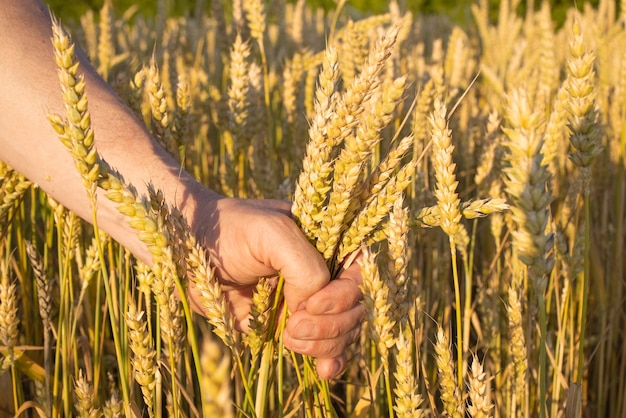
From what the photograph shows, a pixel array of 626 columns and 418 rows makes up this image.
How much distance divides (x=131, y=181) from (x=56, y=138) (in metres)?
0.12

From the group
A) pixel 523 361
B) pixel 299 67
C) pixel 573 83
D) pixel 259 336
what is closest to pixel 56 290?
pixel 259 336

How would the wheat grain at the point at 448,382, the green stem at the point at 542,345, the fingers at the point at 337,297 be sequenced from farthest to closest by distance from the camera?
the fingers at the point at 337,297, the wheat grain at the point at 448,382, the green stem at the point at 542,345

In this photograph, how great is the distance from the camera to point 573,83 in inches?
32.7

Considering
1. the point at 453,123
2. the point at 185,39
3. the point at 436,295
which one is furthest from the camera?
the point at 185,39

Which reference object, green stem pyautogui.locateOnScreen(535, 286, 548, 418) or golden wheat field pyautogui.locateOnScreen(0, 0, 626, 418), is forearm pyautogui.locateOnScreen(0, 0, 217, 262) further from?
green stem pyautogui.locateOnScreen(535, 286, 548, 418)

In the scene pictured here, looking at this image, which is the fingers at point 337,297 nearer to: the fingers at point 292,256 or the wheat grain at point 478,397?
the fingers at point 292,256

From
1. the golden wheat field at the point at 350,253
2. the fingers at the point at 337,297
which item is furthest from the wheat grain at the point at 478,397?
the fingers at the point at 337,297

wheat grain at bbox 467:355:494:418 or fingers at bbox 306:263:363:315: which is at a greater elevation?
fingers at bbox 306:263:363:315

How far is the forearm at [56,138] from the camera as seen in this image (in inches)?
36.8

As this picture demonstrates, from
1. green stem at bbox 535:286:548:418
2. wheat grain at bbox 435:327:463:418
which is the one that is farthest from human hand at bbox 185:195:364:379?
green stem at bbox 535:286:548:418

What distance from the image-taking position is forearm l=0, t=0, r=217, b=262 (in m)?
0.93

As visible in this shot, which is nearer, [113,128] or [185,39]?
[113,128]

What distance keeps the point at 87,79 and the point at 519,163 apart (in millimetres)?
651

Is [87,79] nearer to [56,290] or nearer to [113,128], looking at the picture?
[113,128]
